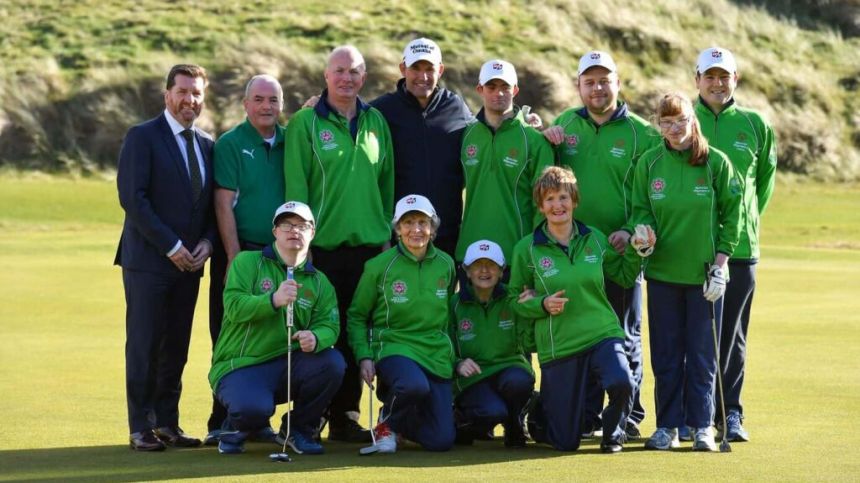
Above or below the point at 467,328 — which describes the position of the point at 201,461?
below

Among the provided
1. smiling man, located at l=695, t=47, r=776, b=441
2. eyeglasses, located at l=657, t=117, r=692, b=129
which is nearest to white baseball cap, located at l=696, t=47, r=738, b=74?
smiling man, located at l=695, t=47, r=776, b=441

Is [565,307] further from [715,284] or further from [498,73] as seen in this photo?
[498,73]

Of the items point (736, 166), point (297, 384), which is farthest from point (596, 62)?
point (297, 384)

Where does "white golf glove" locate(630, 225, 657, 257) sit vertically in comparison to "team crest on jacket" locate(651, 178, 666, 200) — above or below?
below

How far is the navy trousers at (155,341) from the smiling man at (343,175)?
0.78 meters

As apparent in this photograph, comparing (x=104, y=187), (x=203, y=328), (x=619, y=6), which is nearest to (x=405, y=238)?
(x=203, y=328)

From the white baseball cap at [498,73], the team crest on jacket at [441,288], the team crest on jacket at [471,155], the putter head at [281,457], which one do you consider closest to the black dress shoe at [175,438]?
the putter head at [281,457]

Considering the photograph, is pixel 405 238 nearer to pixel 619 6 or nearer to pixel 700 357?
pixel 700 357

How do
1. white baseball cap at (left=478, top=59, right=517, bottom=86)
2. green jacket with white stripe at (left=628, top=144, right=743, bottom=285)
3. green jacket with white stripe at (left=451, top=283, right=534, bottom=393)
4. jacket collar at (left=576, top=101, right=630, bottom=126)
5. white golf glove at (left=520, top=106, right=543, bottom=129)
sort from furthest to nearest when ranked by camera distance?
1. white golf glove at (left=520, top=106, right=543, bottom=129)
2. jacket collar at (left=576, top=101, right=630, bottom=126)
3. white baseball cap at (left=478, top=59, right=517, bottom=86)
4. green jacket with white stripe at (left=451, top=283, right=534, bottom=393)
5. green jacket with white stripe at (left=628, top=144, right=743, bottom=285)

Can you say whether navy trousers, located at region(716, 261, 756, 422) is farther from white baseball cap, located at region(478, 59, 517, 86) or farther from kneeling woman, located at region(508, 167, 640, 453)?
white baseball cap, located at region(478, 59, 517, 86)

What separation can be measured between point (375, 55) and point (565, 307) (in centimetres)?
3362

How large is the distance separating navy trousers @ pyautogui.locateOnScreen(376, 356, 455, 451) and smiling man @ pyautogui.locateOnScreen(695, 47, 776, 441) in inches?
64.7

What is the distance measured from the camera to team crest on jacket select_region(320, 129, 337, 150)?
26.0ft

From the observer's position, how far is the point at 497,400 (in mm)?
7699
